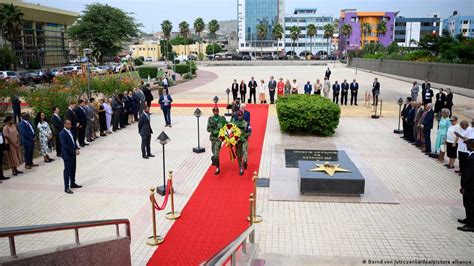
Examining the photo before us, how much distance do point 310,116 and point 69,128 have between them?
9.65 metres

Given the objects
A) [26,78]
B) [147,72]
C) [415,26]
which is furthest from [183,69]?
[415,26]

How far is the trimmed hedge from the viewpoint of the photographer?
1712cm

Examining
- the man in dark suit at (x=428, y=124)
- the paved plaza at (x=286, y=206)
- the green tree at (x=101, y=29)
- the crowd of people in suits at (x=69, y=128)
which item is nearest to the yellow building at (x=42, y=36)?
the green tree at (x=101, y=29)

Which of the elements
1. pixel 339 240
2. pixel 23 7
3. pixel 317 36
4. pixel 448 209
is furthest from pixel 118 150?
pixel 317 36

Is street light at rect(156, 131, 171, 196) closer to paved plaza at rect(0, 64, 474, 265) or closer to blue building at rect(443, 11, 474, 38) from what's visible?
paved plaza at rect(0, 64, 474, 265)

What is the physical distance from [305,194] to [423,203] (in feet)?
9.39

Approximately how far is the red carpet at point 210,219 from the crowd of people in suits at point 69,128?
378 centimetres

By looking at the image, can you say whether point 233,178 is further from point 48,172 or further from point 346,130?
point 346,130

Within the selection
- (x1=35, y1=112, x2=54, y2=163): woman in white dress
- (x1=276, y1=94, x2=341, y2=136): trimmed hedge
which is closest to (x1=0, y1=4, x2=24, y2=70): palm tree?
(x1=35, y1=112, x2=54, y2=163): woman in white dress

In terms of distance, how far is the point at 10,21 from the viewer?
58.9 meters

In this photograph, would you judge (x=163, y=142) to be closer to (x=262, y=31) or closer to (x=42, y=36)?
(x=42, y=36)

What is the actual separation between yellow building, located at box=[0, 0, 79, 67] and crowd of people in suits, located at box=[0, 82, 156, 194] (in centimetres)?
5495

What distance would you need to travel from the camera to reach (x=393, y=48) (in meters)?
72.1

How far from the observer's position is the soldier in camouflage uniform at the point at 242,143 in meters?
12.2
